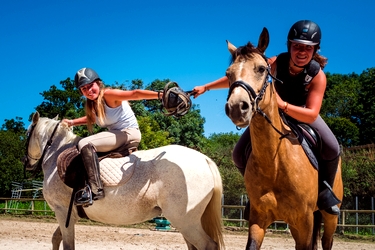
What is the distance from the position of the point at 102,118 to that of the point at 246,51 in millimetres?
2856

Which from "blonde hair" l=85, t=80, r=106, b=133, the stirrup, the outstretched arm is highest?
the outstretched arm

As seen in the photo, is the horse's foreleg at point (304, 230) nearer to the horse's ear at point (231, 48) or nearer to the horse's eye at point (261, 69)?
the horse's eye at point (261, 69)

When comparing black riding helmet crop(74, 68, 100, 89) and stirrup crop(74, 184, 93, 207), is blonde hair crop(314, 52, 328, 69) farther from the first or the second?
stirrup crop(74, 184, 93, 207)

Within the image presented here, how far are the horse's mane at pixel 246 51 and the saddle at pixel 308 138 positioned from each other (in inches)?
40.5

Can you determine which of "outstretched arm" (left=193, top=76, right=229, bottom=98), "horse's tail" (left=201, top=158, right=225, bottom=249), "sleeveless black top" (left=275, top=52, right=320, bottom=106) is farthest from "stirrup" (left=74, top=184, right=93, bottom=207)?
"sleeveless black top" (left=275, top=52, right=320, bottom=106)

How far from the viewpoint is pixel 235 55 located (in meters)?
4.19

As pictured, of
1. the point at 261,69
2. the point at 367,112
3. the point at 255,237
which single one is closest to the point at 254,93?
the point at 261,69

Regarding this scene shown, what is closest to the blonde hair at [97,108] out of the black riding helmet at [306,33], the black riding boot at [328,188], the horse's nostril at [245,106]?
the black riding helmet at [306,33]

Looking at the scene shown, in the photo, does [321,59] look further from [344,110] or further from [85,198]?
[344,110]

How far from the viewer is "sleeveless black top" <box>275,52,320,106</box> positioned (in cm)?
483

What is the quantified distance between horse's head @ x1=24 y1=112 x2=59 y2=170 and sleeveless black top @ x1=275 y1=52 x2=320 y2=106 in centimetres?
399

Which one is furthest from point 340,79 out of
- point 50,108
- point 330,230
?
point 330,230

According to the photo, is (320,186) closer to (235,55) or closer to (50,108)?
(235,55)

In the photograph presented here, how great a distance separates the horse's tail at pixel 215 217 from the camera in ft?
19.5
